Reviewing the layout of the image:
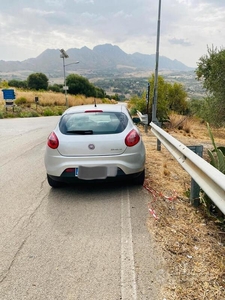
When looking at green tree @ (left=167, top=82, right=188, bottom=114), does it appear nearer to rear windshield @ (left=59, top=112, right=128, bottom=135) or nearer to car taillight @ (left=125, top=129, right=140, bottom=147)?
rear windshield @ (left=59, top=112, right=128, bottom=135)

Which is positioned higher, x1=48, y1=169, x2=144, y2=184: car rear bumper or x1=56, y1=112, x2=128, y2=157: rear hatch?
x1=56, y1=112, x2=128, y2=157: rear hatch

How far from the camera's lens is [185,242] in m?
3.35

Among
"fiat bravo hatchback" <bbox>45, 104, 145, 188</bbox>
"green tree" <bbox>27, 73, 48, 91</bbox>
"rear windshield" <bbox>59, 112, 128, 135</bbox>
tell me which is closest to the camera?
"fiat bravo hatchback" <bbox>45, 104, 145, 188</bbox>

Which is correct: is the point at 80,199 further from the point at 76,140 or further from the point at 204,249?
the point at 204,249

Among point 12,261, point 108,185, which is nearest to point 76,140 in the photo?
point 108,185

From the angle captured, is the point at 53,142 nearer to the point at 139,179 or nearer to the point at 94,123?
the point at 94,123

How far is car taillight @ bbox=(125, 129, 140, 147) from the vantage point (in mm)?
4902

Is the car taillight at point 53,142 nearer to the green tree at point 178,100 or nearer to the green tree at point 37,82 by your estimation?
the green tree at point 178,100

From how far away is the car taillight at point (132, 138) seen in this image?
4902 millimetres

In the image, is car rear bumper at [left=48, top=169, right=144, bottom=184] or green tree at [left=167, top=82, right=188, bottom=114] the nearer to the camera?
car rear bumper at [left=48, top=169, right=144, bottom=184]

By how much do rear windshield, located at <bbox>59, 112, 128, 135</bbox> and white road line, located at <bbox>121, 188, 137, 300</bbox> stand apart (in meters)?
1.47

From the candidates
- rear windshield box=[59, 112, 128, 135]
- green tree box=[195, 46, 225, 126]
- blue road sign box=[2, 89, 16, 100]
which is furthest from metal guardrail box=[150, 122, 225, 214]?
blue road sign box=[2, 89, 16, 100]

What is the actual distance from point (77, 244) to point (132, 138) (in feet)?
7.16

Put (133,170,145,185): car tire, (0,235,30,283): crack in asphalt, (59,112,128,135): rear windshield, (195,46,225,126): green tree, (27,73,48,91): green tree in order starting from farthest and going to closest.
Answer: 1. (27,73,48,91): green tree
2. (195,46,225,126): green tree
3. (133,170,145,185): car tire
4. (59,112,128,135): rear windshield
5. (0,235,30,283): crack in asphalt
